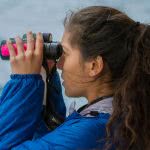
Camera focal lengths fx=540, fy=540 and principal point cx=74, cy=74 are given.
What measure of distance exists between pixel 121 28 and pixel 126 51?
0.22 feet

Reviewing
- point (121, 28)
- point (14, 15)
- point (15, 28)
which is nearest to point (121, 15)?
point (121, 28)

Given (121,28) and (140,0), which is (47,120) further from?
(140,0)

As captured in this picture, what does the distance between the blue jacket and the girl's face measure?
0.08m

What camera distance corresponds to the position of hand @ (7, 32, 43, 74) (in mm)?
1467

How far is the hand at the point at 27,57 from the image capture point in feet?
4.81

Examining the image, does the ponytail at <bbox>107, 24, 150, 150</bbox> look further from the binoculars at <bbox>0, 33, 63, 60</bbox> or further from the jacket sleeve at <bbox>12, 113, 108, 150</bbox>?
the binoculars at <bbox>0, 33, 63, 60</bbox>

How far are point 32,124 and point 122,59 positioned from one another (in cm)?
30

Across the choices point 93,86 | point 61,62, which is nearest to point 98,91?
point 93,86

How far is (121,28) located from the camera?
1505 millimetres

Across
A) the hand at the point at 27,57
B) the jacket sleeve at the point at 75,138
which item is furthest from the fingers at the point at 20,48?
the jacket sleeve at the point at 75,138

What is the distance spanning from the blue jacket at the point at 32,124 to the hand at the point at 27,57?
0.02m

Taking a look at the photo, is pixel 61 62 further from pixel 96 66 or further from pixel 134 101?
pixel 134 101

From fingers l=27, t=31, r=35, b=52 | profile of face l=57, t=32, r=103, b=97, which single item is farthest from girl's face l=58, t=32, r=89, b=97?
fingers l=27, t=31, r=35, b=52

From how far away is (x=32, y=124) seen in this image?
→ 1461 mm
